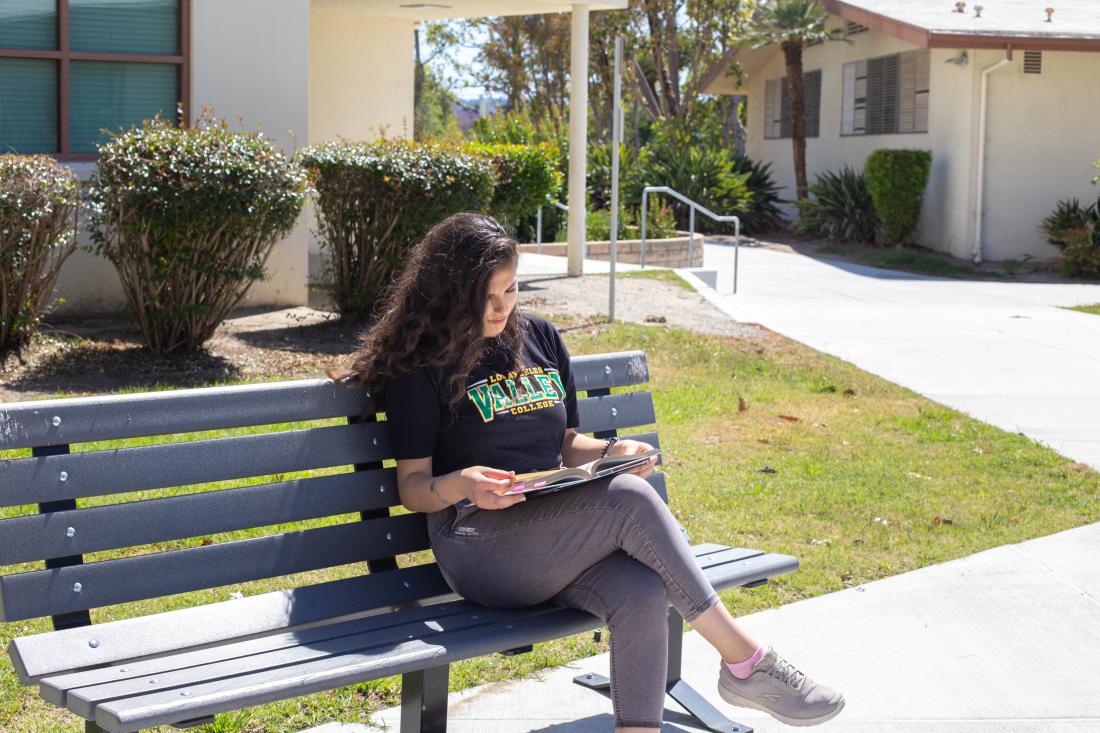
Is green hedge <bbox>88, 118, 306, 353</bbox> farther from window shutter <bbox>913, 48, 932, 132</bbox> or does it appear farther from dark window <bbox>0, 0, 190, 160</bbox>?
window shutter <bbox>913, 48, 932, 132</bbox>

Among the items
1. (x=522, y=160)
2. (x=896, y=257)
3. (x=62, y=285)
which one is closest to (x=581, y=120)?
(x=522, y=160)

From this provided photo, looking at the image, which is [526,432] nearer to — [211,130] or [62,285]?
[211,130]

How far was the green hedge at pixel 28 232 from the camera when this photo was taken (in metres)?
7.68

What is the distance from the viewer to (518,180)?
12.3m

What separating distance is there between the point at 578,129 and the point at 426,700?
11.2 meters

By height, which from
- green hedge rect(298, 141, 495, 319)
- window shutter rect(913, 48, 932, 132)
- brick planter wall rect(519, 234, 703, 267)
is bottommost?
brick planter wall rect(519, 234, 703, 267)

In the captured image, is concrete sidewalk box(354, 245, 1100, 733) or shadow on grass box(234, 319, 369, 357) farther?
shadow on grass box(234, 319, 369, 357)

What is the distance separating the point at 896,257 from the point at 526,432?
17.1 meters

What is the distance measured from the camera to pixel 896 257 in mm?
19703

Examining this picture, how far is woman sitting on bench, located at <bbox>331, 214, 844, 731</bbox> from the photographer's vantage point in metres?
3.22

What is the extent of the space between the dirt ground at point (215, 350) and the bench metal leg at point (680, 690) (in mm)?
3625

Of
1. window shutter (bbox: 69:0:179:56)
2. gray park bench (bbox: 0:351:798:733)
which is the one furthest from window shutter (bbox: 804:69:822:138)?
gray park bench (bbox: 0:351:798:733)

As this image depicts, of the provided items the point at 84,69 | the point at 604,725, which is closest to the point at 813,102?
the point at 84,69

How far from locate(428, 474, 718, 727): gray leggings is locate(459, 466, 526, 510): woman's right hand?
13 cm
